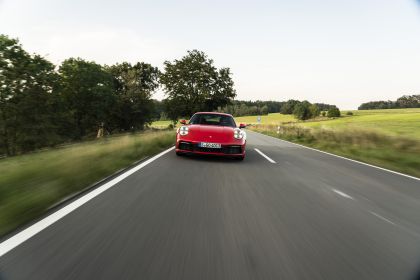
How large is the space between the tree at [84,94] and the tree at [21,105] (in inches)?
283

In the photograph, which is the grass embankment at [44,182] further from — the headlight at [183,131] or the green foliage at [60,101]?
the green foliage at [60,101]

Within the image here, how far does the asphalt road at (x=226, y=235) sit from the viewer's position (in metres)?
2.44

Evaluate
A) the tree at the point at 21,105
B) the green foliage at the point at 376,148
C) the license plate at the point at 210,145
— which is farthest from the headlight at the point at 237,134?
the tree at the point at 21,105

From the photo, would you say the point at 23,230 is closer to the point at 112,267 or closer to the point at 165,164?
the point at 112,267

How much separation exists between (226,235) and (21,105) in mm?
34369

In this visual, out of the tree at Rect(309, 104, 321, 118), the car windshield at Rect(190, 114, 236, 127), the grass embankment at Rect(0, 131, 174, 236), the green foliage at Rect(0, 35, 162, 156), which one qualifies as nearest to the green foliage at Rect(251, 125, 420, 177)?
the car windshield at Rect(190, 114, 236, 127)

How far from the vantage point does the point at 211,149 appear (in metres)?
8.74

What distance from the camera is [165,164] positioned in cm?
790

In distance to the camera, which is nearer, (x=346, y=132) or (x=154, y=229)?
(x=154, y=229)

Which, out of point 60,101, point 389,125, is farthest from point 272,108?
point 60,101

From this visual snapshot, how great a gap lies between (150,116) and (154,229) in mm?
49517

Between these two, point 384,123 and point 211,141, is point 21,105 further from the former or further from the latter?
point 384,123

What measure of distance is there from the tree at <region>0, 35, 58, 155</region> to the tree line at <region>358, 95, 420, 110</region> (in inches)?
3312

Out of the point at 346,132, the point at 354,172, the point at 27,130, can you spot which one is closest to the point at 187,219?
the point at 354,172
